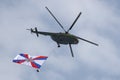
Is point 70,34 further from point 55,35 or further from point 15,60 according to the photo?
point 15,60

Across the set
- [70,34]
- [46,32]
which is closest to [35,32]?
[46,32]

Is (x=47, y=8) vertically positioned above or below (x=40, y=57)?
above

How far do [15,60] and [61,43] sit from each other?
47.0 ft

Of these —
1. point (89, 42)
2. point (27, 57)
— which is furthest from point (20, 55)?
point (89, 42)

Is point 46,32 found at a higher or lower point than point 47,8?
lower

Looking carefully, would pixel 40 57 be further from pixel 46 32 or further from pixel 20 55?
pixel 46 32

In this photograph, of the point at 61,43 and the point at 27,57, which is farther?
the point at 61,43

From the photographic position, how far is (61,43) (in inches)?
3752

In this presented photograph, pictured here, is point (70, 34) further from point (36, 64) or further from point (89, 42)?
point (36, 64)

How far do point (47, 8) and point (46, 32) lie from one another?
699cm

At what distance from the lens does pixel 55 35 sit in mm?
95062

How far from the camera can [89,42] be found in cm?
9775

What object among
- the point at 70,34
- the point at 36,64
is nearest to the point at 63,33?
the point at 70,34

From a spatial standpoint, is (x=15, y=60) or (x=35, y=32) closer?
(x=15, y=60)
